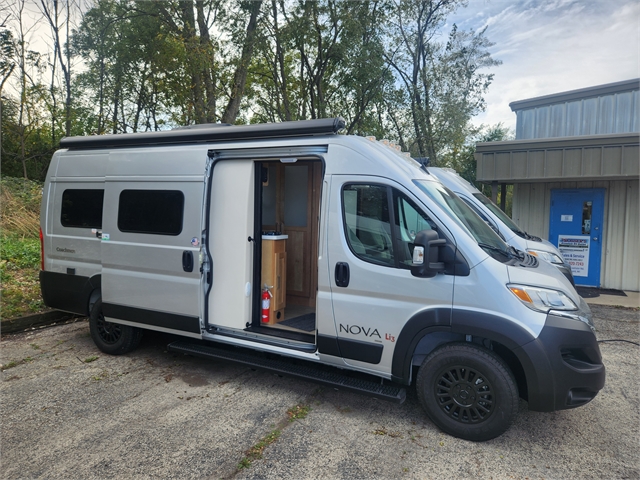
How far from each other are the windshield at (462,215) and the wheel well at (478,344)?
0.75m

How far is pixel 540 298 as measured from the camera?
128 inches

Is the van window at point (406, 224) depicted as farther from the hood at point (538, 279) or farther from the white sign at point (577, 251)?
the white sign at point (577, 251)

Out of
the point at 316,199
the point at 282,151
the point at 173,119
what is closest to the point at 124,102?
the point at 173,119

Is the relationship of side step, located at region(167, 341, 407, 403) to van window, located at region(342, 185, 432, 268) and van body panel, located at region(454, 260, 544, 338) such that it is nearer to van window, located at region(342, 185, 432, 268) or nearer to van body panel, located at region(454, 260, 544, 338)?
van body panel, located at region(454, 260, 544, 338)

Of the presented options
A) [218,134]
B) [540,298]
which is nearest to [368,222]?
[540,298]

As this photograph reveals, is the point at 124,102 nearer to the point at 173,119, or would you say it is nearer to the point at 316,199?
the point at 173,119

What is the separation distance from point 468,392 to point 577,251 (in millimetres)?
7745

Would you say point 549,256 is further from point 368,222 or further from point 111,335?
point 111,335

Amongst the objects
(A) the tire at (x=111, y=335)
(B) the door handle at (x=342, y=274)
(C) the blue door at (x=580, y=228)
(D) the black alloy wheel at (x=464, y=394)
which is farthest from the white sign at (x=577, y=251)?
(A) the tire at (x=111, y=335)

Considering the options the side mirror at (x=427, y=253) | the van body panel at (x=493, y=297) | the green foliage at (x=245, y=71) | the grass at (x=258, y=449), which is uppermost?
the green foliage at (x=245, y=71)

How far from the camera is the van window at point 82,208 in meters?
5.29

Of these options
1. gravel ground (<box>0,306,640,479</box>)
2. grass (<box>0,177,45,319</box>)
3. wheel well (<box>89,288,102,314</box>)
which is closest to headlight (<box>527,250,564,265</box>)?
gravel ground (<box>0,306,640,479</box>)

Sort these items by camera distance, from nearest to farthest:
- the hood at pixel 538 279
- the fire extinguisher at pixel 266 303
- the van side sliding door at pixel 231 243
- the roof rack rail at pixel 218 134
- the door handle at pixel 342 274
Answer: the hood at pixel 538 279
the door handle at pixel 342 274
the roof rack rail at pixel 218 134
the van side sliding door at pixel 231 243
the fire extinguisher at pixel 266 303

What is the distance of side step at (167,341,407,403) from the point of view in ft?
12.1
